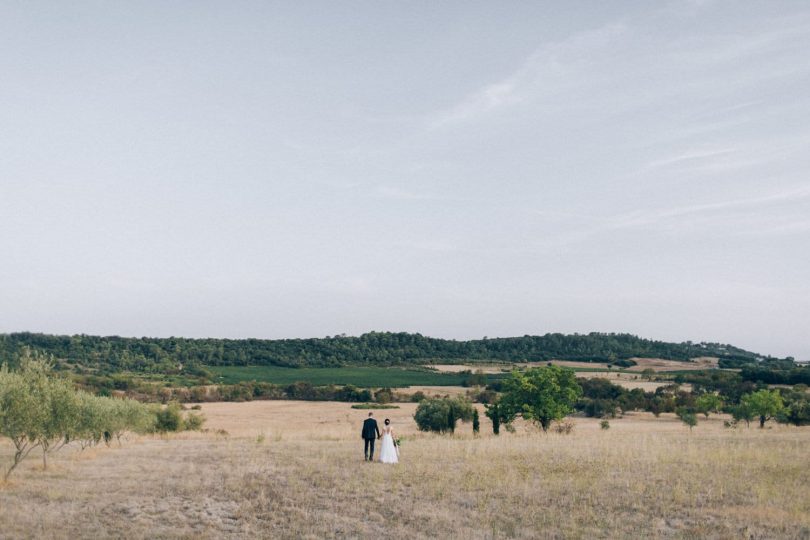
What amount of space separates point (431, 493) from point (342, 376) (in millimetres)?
144630

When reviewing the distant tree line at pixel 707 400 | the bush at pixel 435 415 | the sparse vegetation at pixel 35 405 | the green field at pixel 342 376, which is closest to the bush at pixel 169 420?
the bush at pixel 435 415

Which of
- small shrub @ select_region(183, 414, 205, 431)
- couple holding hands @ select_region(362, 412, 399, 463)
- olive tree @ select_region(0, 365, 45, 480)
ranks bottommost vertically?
small shrub @ select_region(183, 414, 205, 431)

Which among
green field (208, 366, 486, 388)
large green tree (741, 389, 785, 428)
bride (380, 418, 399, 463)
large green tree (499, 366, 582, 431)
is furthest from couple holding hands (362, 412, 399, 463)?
green field (208, 366, 486, 388)

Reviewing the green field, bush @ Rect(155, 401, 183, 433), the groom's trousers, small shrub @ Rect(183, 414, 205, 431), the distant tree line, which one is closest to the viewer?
the groom's trousers

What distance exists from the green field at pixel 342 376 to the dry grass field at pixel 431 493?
365 feet

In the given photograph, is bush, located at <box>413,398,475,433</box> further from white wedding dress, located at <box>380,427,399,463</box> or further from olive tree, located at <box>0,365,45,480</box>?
olive tree, located at <box>0,365,45,480</box>

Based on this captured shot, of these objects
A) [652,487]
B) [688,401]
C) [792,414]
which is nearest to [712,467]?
[652,487]

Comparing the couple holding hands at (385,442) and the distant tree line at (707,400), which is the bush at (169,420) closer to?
the couple holding hands at (385,442)

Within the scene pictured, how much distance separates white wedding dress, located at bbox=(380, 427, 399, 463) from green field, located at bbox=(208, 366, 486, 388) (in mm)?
113106

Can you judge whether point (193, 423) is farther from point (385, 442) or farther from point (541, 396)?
point (385, 442)

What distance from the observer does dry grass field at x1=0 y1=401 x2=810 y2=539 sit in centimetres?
2078

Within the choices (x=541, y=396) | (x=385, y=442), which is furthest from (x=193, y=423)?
(x=385, y=442)

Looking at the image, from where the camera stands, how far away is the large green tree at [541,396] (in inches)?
2114

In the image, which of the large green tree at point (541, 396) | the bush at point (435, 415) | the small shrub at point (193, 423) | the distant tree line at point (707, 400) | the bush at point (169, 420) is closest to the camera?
the large green tree at point (541, 396)
